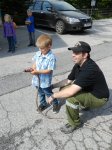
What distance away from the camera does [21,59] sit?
8.05 metres

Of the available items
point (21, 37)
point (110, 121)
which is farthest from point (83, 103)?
point (21, 37)

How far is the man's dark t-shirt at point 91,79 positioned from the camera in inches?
148

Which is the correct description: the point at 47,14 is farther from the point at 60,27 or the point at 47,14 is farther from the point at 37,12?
the point at 60,27

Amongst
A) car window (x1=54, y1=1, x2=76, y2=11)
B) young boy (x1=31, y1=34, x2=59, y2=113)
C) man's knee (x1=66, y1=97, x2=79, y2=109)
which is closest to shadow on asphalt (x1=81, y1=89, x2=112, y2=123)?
man's knee (x1=66, y1=97, x2=79, y2=109)

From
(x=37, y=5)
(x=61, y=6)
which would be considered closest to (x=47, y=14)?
(x=61, y=6)

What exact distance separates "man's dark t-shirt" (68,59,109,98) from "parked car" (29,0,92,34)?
859 cm

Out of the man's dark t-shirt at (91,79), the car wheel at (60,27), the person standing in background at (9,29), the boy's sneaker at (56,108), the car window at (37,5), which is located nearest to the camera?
the man's dark t-shirt at (91,79)

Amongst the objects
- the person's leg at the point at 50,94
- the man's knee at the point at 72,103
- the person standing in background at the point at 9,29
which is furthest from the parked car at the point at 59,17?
the man's knee at the point at 72,103

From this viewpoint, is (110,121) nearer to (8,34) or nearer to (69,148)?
(69,148)

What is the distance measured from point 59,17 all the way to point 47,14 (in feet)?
2.95

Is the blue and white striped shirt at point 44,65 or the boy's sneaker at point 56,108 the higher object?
the blue and white striped shirt at point 44,65

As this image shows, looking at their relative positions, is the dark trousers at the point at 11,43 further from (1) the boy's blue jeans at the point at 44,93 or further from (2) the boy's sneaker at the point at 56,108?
(2) the boy's sneaker at the point at 56,108

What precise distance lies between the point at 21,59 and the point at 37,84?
3851 mm

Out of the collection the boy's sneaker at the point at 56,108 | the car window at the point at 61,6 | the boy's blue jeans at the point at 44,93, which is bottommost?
the boy's sneaker at the point at 56,108
